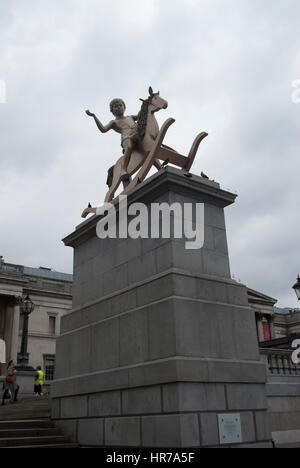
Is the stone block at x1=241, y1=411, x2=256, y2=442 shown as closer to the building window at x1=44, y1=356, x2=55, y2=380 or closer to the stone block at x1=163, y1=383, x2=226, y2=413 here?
the stone block at x1=163, y1=383, x2=226, y2=413

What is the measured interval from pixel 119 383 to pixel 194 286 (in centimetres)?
238

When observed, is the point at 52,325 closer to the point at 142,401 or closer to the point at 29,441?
the point at 29,441

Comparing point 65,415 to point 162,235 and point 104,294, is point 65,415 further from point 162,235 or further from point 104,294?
point 162,235

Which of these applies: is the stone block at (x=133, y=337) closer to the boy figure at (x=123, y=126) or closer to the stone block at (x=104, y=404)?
the stone block at (x=104, y=404)

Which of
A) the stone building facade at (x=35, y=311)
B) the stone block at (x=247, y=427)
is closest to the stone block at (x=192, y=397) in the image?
the stone block at (x=247, y=427)

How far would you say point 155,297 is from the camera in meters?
8.38

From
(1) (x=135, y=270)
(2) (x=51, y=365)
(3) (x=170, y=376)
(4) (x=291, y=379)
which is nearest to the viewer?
(3) (x=170, y=376)

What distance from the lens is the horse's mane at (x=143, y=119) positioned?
38.4 feet

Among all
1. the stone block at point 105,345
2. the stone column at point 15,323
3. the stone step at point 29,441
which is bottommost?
the stone step at point 29,441

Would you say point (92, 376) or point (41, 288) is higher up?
point (41, 288)

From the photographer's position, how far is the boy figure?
12.1 m

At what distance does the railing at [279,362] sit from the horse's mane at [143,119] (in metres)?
7.98
